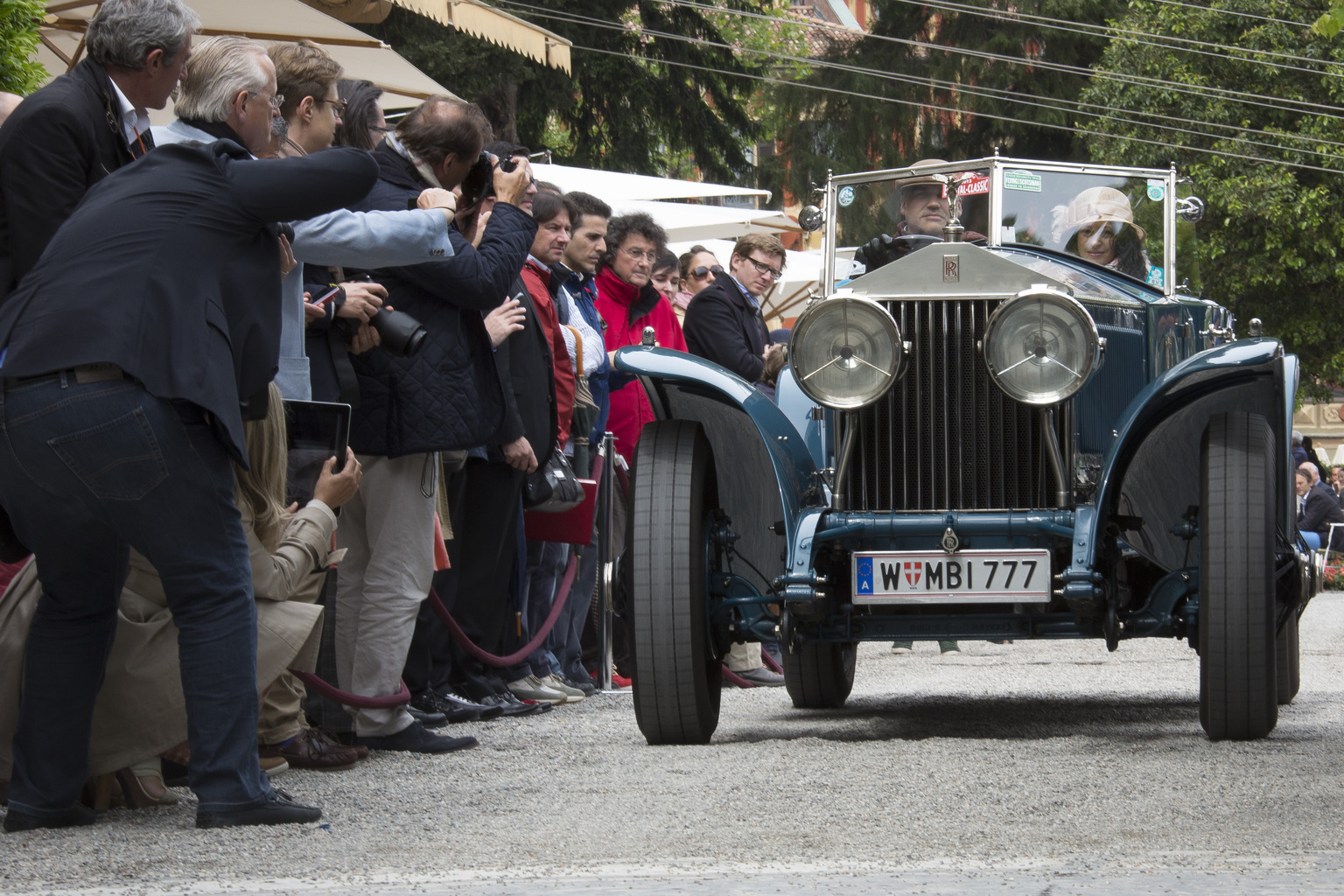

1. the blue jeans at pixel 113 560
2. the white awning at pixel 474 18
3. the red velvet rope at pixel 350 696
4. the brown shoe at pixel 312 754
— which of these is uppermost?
the white awning at pixel 474 18

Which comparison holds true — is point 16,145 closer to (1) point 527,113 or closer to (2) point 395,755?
(2) point 395,755

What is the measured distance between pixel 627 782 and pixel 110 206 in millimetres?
1963

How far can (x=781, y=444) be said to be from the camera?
5.63m

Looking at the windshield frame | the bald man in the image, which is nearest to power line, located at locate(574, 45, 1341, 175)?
the windshield frame

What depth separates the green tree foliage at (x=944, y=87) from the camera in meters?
33.4

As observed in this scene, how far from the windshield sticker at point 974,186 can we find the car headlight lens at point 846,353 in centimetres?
154

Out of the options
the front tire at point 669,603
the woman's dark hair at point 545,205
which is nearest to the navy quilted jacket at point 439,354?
the front tire at point 669,603

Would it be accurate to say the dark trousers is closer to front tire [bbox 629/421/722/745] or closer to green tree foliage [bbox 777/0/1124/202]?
front tire [bbox 629/421/722/745]

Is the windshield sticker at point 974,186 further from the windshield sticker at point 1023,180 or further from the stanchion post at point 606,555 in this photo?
the stanchion post at point 606,555

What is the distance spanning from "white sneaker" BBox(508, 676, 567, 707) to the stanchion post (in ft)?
2.47

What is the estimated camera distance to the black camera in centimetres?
595

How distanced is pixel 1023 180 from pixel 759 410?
185cm

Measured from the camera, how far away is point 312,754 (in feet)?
16.8

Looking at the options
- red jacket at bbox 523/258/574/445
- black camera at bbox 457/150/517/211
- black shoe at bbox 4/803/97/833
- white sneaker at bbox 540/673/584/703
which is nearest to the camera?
black shoe at bbox 4/803/97/833
